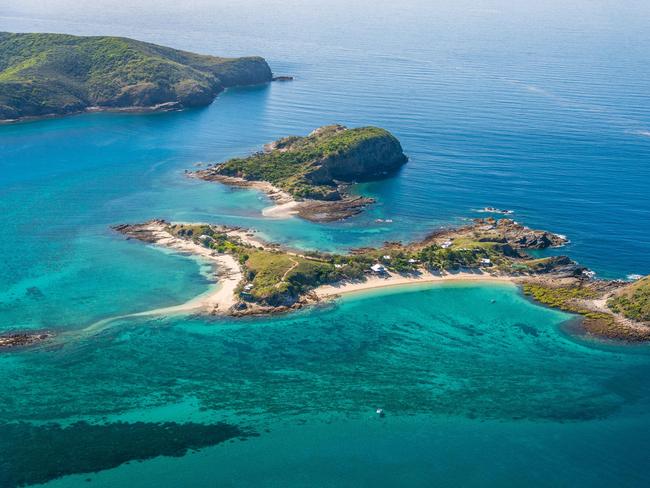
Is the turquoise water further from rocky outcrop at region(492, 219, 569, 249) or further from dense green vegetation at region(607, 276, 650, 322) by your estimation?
dense green vegetation at region(607, 276, 650, 322)

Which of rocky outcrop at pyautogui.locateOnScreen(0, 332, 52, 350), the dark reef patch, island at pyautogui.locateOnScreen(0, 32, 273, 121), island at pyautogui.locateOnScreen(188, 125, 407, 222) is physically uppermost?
island at pyautogui.locateOnScreen(0, 32, 273, 121)

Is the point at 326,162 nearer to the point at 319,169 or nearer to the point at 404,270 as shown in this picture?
the point at 319,169

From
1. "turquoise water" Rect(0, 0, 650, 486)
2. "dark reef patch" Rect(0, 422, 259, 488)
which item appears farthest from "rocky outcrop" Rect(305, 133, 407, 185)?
"dark reef patch" Rect(0, 422, 259, 488)

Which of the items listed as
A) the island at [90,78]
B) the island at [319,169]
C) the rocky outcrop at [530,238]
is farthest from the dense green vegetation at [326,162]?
the island at [90,78]

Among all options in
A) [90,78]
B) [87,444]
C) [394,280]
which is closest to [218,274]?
[394,280]

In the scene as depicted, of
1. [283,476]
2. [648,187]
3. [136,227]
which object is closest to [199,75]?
[136,227]

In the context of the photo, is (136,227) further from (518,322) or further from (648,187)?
(648,187)
